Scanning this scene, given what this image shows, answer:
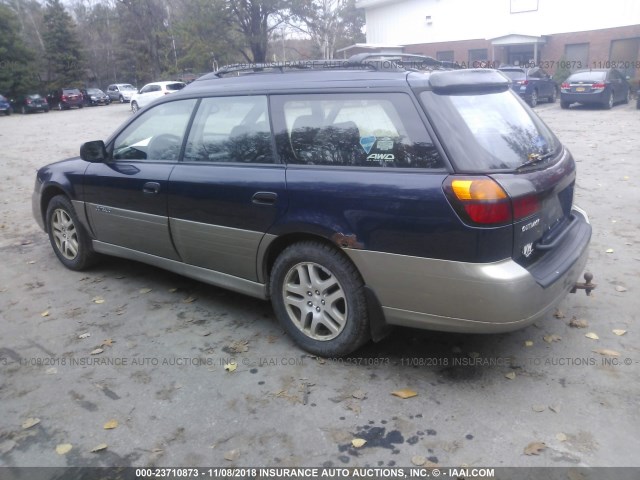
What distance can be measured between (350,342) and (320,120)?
4.65 ft

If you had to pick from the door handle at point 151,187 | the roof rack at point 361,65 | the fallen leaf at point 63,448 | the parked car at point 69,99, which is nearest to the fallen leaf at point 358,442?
the fallen leaf at point 63,448

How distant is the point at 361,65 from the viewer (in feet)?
12.3

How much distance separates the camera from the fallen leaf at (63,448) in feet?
9.55

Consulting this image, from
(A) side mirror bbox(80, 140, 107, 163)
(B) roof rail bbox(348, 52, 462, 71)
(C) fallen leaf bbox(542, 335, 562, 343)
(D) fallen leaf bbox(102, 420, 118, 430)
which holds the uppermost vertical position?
(B) roof rail bbox(348, 52, 462, 71)

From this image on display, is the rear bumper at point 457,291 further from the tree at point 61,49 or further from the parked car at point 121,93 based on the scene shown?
the tree at point 61,49

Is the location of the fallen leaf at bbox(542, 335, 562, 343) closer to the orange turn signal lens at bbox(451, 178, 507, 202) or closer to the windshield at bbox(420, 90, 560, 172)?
the windshield at bbox(420, 90, 560, 172)

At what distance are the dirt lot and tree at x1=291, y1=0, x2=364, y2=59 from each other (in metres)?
34.9

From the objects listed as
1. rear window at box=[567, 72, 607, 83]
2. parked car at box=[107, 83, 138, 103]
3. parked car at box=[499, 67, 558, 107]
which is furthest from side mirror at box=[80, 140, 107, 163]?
parked car at box=[107, 83, 138, 103]

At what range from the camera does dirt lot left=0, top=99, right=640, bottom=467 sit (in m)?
2.84

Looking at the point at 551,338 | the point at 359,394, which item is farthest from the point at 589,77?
the point at 359,394

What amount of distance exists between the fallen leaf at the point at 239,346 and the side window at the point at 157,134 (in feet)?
4.87

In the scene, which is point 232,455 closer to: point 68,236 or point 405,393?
point 405,393

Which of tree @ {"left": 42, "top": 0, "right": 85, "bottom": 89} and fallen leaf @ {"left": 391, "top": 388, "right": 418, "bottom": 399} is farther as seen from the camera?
tree @ {"left": 42, "top": 0, "right": 85, "bottom": 89}

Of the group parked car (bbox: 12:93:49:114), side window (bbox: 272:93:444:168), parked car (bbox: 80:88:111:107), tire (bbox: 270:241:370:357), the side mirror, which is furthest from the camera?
parked car (bbox: 80:88:111:107)
